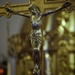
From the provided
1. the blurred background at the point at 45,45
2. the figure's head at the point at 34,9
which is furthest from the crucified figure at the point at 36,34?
the blurred background at the point at 45,45

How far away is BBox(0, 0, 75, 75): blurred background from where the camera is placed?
1355 millimetres

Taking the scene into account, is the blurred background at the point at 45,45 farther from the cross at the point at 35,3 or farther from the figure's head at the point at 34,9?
the figure's head at the point at 34,9

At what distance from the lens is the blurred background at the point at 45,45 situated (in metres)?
1.36

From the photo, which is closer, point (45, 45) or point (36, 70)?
A: point (36, 70)

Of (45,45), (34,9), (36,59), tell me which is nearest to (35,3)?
(34,9)

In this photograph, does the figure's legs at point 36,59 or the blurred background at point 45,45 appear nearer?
the figure's legs at point 36,59

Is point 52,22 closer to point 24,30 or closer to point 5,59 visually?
point 24,30

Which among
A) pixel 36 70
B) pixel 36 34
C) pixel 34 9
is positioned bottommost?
pixel 36 70

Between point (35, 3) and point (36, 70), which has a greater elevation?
point (35, 3)

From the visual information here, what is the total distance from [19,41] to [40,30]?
34 centimetres

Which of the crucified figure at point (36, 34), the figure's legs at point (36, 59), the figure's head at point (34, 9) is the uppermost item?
the figure's head at point (34, 9)

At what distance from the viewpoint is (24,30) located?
1.39 m

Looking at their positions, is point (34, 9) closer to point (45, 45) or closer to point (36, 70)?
point (36, 70)

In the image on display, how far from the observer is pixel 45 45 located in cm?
144
